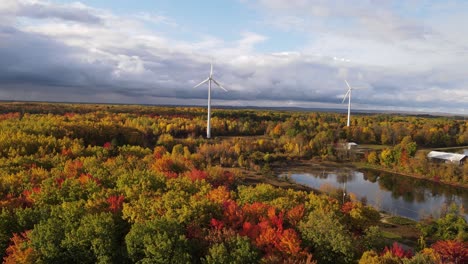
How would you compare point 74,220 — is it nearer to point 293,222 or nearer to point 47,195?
point 47,195

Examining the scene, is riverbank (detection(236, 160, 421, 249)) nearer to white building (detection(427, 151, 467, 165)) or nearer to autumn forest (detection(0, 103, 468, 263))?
autumn forest (detection(0, 103, 468, 263))

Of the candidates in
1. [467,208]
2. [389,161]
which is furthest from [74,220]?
[389,161]

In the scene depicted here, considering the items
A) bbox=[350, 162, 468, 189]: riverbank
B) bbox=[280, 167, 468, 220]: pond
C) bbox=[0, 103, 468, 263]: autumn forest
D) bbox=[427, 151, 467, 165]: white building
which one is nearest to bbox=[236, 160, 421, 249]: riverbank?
bbox=[0, 103, 468, 263]: autumn forest

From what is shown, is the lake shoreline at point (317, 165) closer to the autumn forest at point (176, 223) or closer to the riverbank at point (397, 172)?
the riverbank at point (397, 172)

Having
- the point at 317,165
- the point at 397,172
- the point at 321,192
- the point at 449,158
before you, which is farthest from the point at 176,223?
the point at 449,158

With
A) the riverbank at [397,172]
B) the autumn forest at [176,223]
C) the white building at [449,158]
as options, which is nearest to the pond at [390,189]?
the riverbank at [397,172]

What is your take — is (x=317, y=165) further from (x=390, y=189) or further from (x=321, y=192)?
(x=321, y=192)

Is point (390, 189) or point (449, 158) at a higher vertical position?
point (449, 158)

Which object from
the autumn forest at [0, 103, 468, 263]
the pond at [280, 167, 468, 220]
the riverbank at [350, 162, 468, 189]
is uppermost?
the autumn forest at [0, 103, 468, 263]
